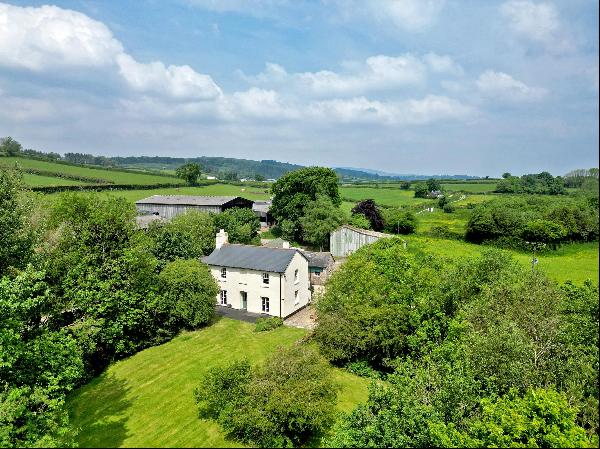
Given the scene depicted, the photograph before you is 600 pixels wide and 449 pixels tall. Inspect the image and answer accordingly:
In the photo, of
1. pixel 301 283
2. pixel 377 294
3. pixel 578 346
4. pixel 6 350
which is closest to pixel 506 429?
pixel 578 346

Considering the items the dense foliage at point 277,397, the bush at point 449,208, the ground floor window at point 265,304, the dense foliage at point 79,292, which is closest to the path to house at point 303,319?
the ground floor window at point 265,304

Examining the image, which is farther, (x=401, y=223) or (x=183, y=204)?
(x=401, y=223)

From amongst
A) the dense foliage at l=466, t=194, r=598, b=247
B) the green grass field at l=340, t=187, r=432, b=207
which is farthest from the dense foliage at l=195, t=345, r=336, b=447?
the green grass field at l=340, t=187, r=432, b=207

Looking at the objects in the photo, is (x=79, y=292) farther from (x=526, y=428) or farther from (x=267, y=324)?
(x=526, y=428)

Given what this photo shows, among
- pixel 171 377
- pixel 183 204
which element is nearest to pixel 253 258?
pixel 171 377

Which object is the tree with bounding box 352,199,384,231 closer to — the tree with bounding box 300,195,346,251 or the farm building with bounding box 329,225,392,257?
the tree with bounding box 300,195,346,251

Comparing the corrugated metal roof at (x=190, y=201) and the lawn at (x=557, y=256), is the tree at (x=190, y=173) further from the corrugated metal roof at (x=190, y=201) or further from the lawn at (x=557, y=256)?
the lawn at (x=557, y=256)
